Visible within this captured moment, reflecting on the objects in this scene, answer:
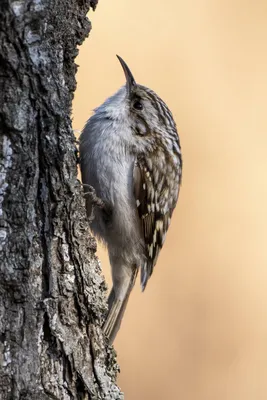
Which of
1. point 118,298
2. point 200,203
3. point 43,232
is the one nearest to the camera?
point 43,232

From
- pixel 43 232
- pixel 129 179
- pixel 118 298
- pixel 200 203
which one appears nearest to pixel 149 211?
pixel 129 179

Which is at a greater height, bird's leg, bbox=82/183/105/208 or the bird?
the bird

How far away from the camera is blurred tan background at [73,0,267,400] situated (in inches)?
162

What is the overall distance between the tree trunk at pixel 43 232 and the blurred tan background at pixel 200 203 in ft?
5.18

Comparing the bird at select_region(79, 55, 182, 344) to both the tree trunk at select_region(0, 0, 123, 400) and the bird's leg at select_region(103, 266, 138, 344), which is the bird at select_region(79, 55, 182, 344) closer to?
the bird's leg at select_region(103, 266, 138, 344)

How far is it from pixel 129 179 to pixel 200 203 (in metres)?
1.36

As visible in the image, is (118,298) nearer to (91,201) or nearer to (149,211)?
(149,211)

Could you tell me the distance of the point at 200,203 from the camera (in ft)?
14.1

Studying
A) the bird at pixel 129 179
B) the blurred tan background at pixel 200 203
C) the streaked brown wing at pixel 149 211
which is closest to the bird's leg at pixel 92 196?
the bird at pixel 129 179

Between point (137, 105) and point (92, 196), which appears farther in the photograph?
point (137, 105)

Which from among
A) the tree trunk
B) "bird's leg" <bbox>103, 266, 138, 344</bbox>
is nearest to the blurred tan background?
"bird's leg" <bbox>103, 266, 138, 344</bbox>

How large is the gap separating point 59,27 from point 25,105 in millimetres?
290

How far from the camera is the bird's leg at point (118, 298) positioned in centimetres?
292

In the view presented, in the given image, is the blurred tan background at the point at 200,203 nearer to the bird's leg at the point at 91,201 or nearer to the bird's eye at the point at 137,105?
the bird's eye at the point at 137,105
